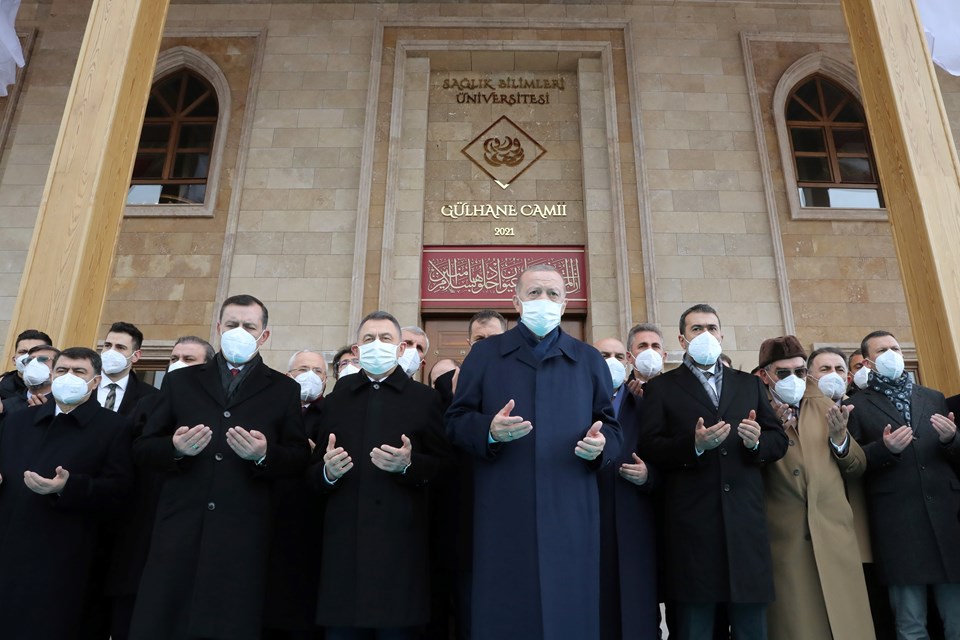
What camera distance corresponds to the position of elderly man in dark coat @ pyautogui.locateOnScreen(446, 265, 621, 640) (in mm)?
2094

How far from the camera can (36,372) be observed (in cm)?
322

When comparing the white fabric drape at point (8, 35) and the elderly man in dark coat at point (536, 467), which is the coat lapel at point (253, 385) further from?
the white fabric drape at point (8, 35)

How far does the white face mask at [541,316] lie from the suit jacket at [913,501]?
1.56 meters

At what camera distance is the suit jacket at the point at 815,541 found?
2672 millimetres

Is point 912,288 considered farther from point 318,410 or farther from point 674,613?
point 318,410

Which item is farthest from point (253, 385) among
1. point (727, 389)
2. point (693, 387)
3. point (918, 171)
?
point (918, 171)

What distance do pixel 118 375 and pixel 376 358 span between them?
1604 millimetres

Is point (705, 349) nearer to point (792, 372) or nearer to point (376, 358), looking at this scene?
point (792, 372)

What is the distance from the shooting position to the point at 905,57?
4.39m

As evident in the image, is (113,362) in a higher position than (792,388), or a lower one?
higher

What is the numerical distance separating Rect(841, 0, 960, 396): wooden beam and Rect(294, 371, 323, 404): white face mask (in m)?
3.38

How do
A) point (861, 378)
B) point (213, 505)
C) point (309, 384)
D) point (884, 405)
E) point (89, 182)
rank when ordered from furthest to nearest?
point (89, 182), point (309, 384), point (861, 378), point (884, 405), point (213, 505)

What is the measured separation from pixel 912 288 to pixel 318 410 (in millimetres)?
3492

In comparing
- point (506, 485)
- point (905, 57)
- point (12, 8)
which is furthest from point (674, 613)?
point (12, 8)
